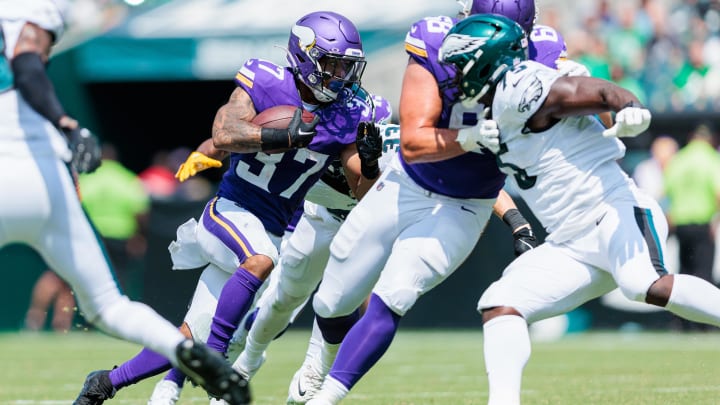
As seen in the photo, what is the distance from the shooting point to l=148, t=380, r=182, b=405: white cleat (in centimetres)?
535

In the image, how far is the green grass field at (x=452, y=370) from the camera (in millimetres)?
6316

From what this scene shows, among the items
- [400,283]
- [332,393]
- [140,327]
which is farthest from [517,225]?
[140,327]

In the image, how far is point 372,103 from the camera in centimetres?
585

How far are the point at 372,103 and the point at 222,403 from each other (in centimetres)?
168

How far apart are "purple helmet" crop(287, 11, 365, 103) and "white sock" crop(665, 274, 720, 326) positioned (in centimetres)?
200

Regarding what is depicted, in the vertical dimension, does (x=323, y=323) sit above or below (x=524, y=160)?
below

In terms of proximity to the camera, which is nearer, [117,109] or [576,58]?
[576,58]

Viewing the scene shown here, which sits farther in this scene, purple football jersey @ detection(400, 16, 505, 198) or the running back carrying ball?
the running back carrying ball

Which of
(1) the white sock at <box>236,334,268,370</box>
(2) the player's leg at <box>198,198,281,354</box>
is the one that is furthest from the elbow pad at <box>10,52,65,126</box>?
(1) the white sock at <box>236,334,268,370</box>

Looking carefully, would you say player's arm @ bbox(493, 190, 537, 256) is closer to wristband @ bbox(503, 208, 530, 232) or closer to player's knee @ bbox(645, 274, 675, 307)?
wristband @ bbox(503, 208, 530, 232)

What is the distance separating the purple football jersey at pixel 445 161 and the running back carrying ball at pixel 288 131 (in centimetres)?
57

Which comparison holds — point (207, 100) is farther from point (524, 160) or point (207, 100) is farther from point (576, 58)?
point (524, 160)

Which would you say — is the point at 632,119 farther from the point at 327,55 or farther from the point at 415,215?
the point at 327,55

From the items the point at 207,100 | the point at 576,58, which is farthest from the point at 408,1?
the point at 207,100
